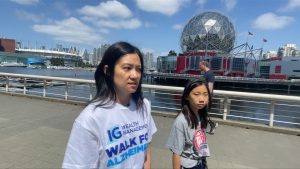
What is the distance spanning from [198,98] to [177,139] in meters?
0.46

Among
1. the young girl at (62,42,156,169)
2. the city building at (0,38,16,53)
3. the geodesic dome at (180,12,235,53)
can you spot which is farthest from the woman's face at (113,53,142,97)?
the city building at (0,38,16,53)

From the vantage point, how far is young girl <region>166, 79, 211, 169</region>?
2.60 m

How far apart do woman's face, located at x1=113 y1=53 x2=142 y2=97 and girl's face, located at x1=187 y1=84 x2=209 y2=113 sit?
1099 millimetres

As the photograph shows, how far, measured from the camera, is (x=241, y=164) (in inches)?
187

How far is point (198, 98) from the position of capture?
273 centimetres

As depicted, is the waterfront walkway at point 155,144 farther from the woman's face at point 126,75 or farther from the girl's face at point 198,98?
the woman's face at point 126,75

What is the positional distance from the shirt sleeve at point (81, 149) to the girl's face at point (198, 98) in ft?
4.49

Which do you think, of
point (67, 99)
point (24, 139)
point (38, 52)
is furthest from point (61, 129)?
point (38, 52)

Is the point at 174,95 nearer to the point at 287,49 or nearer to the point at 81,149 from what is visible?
the point at 81,149

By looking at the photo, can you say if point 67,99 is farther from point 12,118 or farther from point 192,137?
point 192,137

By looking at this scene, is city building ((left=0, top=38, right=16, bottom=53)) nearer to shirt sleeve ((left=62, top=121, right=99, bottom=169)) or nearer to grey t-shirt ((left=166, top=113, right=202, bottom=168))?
Result: grey t-shirt ((left=166, top=113, right=202, bottom=168))

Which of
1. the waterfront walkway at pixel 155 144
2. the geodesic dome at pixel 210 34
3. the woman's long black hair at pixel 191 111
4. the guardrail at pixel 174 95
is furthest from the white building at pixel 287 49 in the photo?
the woman's long black hair at pixel 191 111

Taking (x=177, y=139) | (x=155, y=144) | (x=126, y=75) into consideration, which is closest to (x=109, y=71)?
(x=126, y=75)

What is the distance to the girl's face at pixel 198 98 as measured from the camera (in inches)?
107
